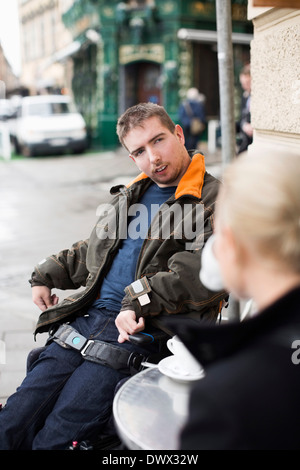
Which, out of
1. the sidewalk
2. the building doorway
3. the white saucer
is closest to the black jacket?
the white saucer

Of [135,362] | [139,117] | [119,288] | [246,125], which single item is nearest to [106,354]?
[135,362]

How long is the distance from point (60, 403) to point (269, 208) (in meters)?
1.36

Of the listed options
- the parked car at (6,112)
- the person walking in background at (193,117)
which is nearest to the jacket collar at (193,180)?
the person walking in background at (193,117)

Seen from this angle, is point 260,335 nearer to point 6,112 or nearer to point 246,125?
point 246,125

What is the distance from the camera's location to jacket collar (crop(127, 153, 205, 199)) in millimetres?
2381

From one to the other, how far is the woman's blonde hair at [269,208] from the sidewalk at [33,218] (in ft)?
8.31

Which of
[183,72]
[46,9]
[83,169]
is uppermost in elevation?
[46,9]

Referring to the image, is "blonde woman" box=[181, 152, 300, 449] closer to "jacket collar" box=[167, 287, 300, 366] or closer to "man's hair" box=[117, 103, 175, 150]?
"jacket collar" box=[167, 287, 300, 366]

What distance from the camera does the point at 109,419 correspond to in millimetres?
2104

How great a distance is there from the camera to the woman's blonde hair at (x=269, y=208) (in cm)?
110

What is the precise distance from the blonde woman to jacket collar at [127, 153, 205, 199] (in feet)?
3.92
